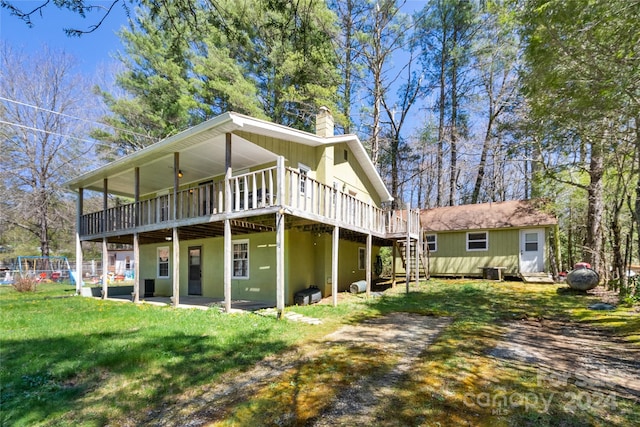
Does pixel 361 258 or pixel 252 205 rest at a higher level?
pixel 252 205

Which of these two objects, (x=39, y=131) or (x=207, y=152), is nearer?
(x=207, y=152)

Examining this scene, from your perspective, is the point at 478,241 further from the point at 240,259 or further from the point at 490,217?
the point at 240,259

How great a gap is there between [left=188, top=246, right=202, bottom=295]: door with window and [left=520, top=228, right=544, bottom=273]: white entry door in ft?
46.9

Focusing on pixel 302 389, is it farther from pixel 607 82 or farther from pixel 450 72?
pixel 450 72

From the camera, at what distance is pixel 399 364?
453 cm

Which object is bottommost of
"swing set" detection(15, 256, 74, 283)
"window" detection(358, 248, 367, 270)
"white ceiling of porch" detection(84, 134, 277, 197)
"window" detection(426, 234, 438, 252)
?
"swing set" detection(15, 256, 74, 283)

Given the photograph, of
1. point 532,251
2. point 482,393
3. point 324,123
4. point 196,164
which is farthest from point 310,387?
point 532,251

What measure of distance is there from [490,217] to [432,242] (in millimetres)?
3117

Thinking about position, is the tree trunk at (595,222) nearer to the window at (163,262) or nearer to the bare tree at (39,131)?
the window at (163,262)

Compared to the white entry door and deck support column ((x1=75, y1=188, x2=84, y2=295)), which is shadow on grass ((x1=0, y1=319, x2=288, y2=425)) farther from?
the white entry door

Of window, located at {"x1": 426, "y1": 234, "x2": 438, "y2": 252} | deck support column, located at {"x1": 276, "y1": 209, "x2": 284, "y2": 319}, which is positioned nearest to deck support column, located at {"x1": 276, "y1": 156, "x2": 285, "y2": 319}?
deck support column, located at {"x1": 276, "y1": 209, "x2": 284, "y2": 319}

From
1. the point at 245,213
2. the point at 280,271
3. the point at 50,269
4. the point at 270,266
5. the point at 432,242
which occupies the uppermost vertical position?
the point at 245,213

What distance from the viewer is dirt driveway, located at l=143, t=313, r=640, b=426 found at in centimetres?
331

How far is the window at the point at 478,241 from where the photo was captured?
16.4m
